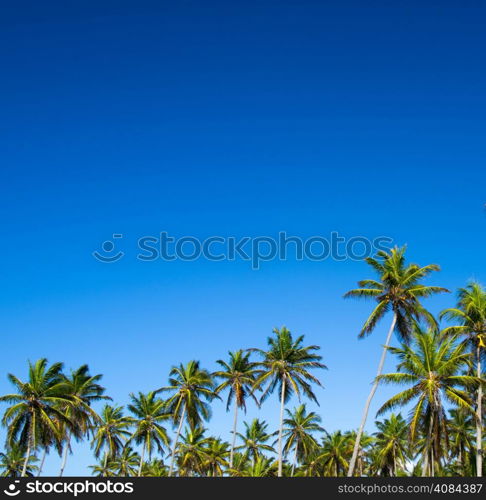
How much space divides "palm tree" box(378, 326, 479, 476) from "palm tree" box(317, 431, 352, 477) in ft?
106

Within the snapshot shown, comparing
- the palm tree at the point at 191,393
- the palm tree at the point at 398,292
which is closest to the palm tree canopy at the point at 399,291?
the palm tree at the point at 398,292

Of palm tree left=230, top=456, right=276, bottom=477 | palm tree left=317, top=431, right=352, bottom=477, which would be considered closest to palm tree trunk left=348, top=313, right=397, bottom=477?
palm tree left=230, top=456, right=276, bottom=477

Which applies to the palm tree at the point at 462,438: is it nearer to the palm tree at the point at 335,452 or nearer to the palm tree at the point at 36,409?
the palm tree at the point at 335,452

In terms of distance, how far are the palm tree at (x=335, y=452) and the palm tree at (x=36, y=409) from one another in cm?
3448

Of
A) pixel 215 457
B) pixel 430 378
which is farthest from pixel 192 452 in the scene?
pixel 430 378

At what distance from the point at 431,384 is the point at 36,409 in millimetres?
29370

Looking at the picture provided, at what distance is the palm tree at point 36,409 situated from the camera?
143 ft

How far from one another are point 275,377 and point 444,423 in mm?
21519

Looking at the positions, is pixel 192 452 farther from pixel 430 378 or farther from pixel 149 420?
pixel 430 378

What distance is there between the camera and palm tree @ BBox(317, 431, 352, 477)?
66938 mm

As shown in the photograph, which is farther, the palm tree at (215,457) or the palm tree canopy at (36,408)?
the palm tree at (215,457)

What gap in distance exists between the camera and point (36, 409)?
145 ft

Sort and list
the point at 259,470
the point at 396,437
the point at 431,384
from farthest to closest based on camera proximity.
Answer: the point at 396,437, the point at 259,470, the point at 431,384
